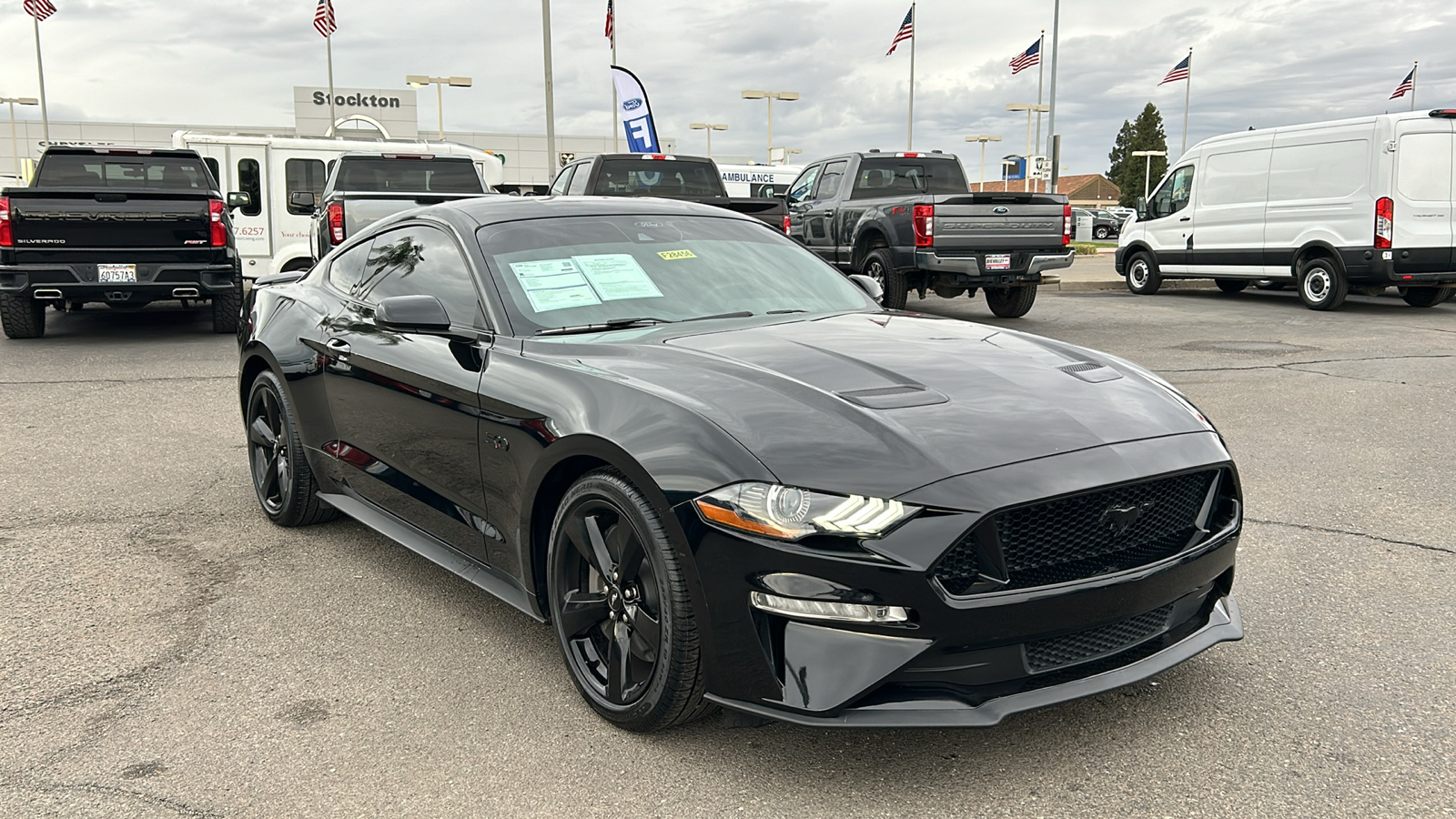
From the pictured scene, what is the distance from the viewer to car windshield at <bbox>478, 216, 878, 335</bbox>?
12.7 feet

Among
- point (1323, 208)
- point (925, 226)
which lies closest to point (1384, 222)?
point (1323, 208)

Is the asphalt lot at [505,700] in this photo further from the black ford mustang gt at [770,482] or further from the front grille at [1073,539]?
the front grille at [1073,539]

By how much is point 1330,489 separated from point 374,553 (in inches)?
180

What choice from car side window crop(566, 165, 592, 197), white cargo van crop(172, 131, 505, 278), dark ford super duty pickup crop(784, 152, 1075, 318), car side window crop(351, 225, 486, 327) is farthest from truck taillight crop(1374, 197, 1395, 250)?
car side window crop(351, 225, 486, 327)

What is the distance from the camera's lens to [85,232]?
36.0 ft

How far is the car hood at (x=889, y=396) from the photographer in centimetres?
270

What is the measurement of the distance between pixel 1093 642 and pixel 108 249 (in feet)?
36.1

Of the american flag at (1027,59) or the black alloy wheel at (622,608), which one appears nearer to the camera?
the black alloy wheel at (622,608)

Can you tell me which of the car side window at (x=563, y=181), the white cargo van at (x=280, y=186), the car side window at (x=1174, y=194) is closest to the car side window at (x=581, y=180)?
the car side window at (x=563, y=181)

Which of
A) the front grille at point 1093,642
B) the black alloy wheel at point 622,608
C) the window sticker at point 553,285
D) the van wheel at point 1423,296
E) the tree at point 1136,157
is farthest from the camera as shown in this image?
the tree at point 1136,157

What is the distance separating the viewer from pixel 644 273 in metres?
4.10

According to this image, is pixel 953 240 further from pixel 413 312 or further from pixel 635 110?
pixel 635 110

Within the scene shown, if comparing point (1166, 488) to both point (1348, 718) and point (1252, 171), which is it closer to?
point (1348, 718)

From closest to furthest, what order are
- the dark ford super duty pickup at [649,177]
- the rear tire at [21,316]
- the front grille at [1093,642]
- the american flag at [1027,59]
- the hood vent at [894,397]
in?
the front grille at [1093,642]
the hood vent at [894,397]
the rear tire at [21,316]
the dark ford super duty pickup at [649,177]
the american flag at [1027,59]
